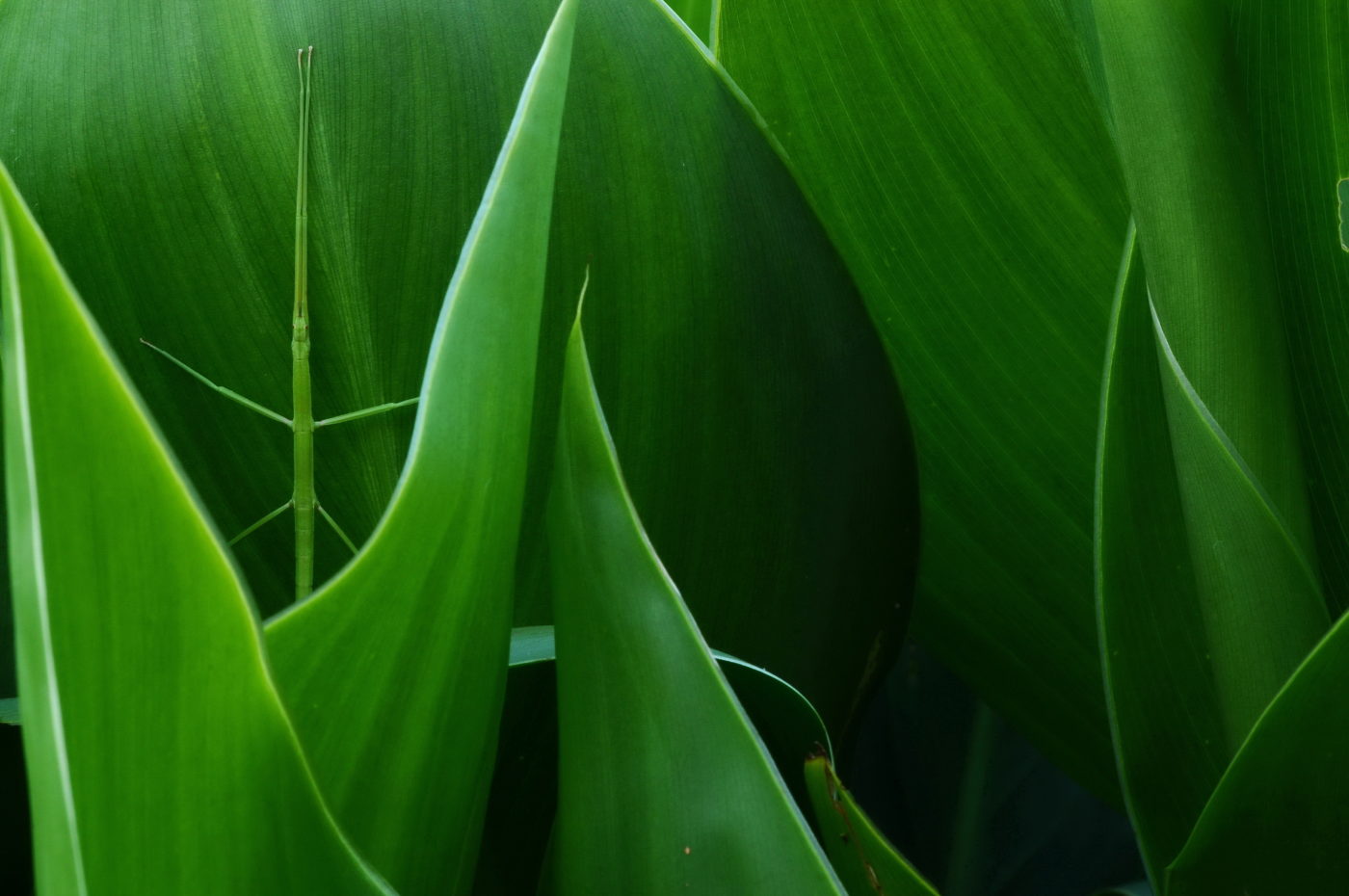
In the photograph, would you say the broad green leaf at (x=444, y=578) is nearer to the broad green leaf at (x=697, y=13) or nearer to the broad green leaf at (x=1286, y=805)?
the broad green leaf at (x=1286, y=805)

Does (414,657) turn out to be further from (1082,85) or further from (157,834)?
(1082,85)

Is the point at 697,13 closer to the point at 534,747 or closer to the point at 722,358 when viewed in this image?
the point at 722,358

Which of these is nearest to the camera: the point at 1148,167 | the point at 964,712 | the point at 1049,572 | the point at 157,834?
the point at 157,834

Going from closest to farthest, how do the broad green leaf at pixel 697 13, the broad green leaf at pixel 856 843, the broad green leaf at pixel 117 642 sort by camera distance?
1. the broad green leaf at pixel 117 642
2. the broad green leaf at pixel 856 843
3. the broad green leaf at pixel 697 13

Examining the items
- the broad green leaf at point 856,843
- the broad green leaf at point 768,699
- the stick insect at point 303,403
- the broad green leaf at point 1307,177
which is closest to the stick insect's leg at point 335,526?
the stick insect at point 303,403

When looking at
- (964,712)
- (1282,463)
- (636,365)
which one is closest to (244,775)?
(636,365)

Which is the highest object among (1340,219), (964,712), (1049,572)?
(1340,219)

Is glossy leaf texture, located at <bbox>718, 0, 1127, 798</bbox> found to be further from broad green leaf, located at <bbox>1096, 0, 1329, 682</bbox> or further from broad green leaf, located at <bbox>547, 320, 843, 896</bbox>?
broad green leaf, located at <bbox>547, 320, 843, 896</bbox>
